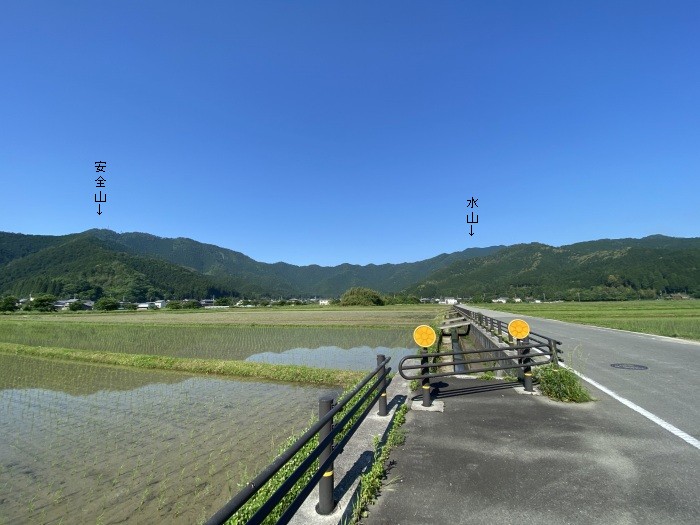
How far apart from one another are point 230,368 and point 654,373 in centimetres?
1450

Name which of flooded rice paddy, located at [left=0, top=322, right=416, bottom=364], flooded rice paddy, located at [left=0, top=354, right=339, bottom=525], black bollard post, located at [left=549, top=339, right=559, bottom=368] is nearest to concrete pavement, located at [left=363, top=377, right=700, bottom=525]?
black bollard post, located at [left=549, top=339, right=559, bottom=368]

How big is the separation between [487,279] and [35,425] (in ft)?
648

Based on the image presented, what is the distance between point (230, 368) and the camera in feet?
48.2

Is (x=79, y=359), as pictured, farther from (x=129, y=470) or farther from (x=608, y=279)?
(x=608, y=279)

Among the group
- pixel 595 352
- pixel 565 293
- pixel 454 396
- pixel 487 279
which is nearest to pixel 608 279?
pixel 565 293

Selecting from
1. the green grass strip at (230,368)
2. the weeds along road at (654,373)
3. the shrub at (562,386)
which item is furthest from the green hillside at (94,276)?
the shrub at (562,386)

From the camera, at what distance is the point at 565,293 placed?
407 ft

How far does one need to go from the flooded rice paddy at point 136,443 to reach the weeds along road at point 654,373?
23.4ft

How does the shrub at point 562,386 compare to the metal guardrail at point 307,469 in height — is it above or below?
below

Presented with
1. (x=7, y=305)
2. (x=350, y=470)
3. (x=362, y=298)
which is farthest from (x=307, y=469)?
(x=7, y=305)

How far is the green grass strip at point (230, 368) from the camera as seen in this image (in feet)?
43.2

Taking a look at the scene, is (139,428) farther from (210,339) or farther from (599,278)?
(599,278)

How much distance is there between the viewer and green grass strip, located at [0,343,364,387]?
13.2m

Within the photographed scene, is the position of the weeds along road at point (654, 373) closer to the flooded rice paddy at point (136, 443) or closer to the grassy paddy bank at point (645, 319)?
the grassy paddy bank at point (645, 319)
